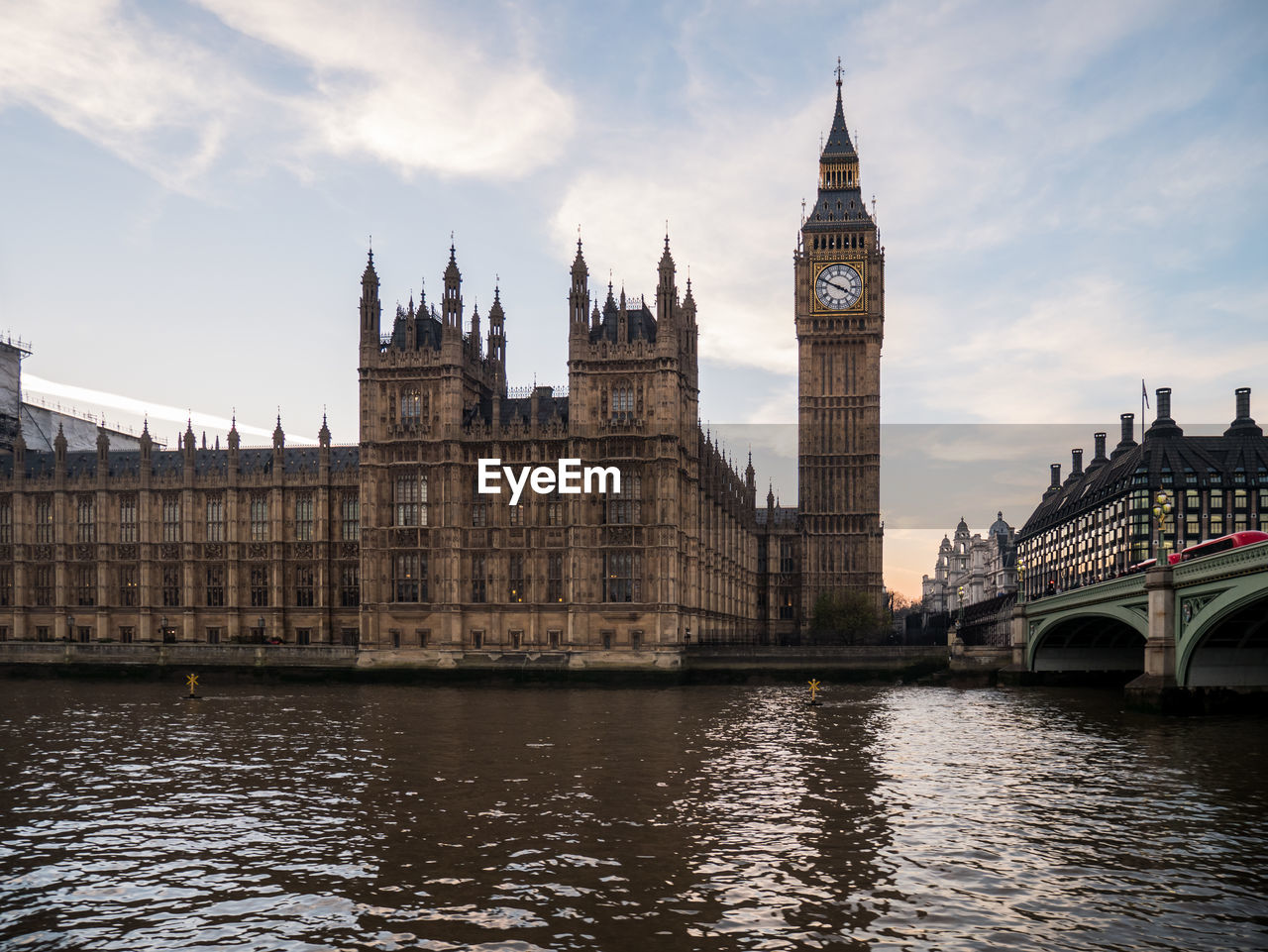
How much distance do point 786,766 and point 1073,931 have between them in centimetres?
1914

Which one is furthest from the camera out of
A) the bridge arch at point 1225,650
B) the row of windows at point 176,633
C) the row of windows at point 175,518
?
the row of windows at point 175,518

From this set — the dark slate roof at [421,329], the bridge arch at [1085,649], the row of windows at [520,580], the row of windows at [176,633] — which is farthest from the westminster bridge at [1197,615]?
the row of windows at [176,633]

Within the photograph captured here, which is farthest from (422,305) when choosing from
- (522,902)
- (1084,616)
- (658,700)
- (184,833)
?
(522,902)

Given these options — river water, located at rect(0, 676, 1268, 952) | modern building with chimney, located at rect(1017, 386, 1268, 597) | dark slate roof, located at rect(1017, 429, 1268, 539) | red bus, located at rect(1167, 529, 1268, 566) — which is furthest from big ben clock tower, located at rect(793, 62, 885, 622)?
river water, located at rect(0, 676, 1268, 952)

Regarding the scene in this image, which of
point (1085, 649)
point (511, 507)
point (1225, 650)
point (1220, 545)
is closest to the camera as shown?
point (1225, 650)

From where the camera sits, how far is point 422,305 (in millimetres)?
93250

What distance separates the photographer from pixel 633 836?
26.9 metres

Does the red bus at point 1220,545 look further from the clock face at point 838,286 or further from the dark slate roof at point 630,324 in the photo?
the clock face at point 838,286

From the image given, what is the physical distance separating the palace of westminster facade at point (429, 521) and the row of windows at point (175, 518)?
190mm

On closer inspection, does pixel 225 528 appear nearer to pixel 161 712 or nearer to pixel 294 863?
pixel 161 712

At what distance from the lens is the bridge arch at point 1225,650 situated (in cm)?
5038

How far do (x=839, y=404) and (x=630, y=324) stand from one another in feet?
183

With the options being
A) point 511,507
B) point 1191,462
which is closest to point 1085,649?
point 511,507

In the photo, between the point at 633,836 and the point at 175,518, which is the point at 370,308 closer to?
the point at 175,518
